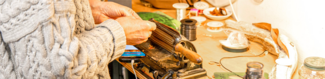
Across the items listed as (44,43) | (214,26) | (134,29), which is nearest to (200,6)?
(214,26)

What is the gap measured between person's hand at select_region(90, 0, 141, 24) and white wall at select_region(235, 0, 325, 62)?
2.61 ft

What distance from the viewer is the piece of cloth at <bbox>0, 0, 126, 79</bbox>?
0.66 m

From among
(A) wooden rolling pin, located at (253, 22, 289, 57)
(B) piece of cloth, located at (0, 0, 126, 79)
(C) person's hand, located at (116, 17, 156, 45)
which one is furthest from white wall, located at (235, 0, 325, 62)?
(B) piece of cloth, located at (0, 0, 126, 79)

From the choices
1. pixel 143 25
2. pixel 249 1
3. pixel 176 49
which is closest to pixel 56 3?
pixel 143 25

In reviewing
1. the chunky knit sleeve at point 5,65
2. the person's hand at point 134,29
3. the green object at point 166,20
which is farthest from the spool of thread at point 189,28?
the chunky knit sleeve at point 5,65

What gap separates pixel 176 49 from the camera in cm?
131

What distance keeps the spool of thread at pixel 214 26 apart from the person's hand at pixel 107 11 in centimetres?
73

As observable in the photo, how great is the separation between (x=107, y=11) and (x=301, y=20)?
94cm

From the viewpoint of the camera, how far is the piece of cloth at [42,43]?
658 mm

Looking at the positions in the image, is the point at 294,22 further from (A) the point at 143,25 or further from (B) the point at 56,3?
(B) the point at 56,3

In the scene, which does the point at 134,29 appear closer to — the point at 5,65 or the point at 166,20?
the point at 5,65

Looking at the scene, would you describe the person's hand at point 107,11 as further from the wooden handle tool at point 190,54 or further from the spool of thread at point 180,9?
the spool of thread at point 180,9

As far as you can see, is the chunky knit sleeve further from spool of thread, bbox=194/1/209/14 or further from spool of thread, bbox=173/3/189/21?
spool of thread, bbox=194/1/209/14

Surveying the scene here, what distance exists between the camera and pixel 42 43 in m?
0.68
